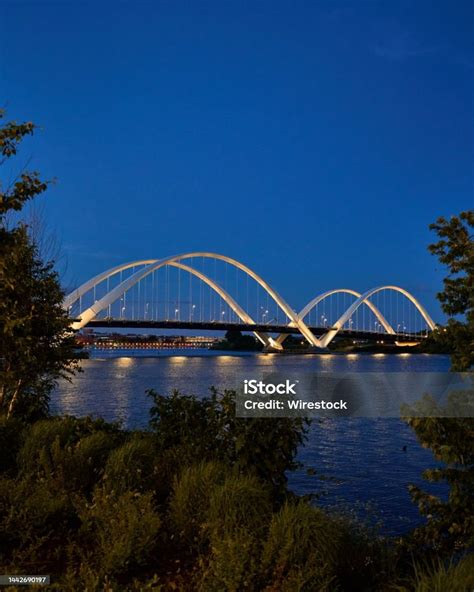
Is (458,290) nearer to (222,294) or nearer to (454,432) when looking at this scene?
(454,432)

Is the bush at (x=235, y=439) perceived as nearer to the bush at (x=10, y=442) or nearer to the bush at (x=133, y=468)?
the bush at (x=133, y=468)

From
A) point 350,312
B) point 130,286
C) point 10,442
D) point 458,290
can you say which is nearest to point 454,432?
point 458,290

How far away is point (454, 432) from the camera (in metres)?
5.98

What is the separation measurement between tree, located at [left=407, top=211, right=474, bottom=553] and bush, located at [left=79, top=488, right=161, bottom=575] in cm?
287

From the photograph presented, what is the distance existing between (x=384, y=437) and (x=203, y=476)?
50.2 ft

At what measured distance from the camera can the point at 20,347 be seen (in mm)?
9578

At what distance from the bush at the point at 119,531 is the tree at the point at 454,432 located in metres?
2.87

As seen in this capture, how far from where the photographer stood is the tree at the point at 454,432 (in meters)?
5.93

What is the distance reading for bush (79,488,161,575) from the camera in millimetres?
4297

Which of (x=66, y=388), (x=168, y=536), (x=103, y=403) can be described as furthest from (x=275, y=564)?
(x=66, y=388)

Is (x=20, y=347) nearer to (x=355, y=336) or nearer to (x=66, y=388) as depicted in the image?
(x=66, y=388)
